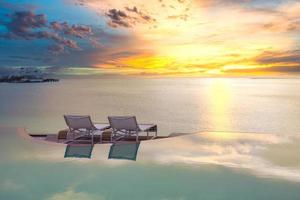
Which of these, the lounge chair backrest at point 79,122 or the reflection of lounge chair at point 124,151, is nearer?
the reflection of lounge chair at point 124,151

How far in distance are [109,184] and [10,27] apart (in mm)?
17239

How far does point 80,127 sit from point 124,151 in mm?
1294

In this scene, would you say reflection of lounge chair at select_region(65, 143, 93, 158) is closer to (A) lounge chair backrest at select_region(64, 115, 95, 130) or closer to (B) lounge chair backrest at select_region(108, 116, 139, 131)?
(A) lounge chair backrest at select_region(64, 115, 95, 130)

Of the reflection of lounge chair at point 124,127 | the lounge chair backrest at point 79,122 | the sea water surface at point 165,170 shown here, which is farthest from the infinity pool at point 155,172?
the lounge chair backrest at point 79,122

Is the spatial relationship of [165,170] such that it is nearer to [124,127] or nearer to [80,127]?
[124,127]

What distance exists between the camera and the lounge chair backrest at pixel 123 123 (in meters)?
6.68

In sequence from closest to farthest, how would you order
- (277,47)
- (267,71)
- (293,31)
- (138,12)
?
(138,12), (293,31), (277,47), (267,71)

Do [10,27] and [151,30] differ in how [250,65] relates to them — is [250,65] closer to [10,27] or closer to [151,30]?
[151,30]

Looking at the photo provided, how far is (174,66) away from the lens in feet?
81.9

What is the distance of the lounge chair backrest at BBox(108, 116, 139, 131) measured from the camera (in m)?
6.68

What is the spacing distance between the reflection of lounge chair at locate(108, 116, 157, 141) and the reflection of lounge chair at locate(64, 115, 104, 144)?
28 centimetres

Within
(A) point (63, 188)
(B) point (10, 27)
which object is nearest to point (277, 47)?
(B) point (10, 27)

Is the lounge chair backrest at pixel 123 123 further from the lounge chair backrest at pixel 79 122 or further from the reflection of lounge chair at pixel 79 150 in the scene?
the reflection of lounge chair at pixel 79 150

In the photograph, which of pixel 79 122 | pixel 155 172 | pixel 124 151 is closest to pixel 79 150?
pixel 124 151
